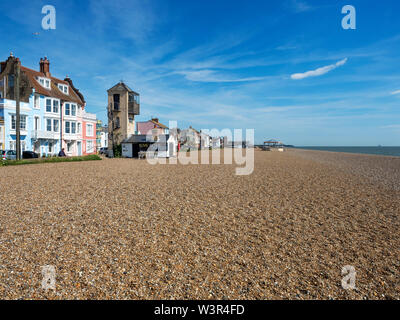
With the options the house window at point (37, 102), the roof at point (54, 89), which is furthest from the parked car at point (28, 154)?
the roof at point (54, 89)

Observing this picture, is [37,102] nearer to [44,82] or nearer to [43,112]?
[43,112]

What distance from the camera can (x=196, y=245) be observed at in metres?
5.48

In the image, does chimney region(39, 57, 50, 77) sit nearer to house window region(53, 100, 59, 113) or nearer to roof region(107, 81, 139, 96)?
house window region(53, 100, 59, 113)

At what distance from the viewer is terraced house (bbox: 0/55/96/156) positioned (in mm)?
27606

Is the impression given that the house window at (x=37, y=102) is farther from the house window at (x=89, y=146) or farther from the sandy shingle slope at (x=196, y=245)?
the sandy shingle slope at (x=196, y=245)

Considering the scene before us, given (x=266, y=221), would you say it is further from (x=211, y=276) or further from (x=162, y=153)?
(x=162, y=153)

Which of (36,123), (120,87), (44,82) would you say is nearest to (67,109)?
(44,82)

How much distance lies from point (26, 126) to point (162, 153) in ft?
59.3

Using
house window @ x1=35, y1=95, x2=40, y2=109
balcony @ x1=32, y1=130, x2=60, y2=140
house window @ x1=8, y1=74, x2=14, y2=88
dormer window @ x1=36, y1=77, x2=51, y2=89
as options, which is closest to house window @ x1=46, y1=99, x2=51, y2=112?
house window @ x1=35, y1=95, x2=40, y2=109
